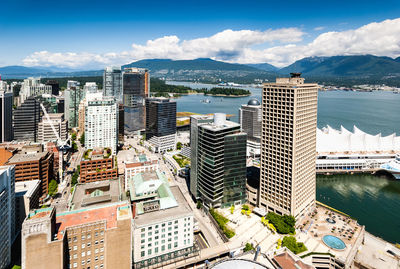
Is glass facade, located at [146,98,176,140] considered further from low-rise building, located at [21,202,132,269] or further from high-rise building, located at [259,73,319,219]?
low-rise building, located at [21,202,132,269]

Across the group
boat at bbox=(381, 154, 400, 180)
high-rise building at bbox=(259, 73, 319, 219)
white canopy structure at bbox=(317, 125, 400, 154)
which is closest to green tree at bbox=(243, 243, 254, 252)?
high-rise building at bbox=(259, 73, 319, 219)

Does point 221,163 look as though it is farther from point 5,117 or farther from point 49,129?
point 5,117

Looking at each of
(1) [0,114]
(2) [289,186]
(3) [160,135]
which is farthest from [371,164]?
(1) [0,114]

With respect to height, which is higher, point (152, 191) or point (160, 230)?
point (152, 191)

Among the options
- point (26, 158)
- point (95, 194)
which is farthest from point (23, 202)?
point (26, 158)

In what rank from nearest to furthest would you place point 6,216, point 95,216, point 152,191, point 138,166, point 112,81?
point 95,216 → point 6,216 → point 152,191 → point 138,166 → point 112,81

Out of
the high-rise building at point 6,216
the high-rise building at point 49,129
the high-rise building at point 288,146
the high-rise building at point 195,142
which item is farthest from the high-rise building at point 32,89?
the high-rise building at point 288,146

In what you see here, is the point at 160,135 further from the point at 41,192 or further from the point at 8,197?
the point at 8,197
